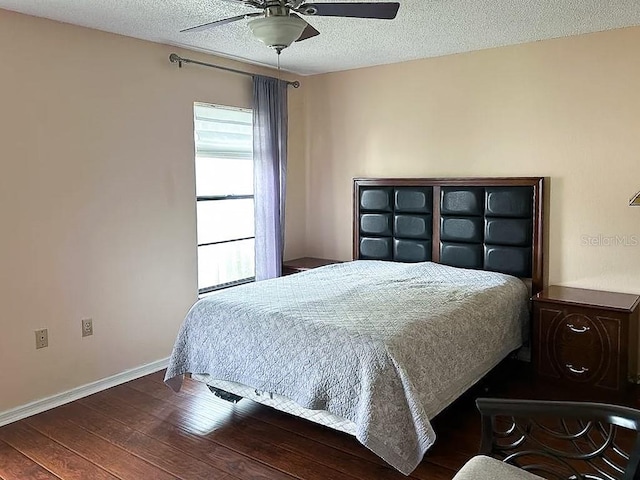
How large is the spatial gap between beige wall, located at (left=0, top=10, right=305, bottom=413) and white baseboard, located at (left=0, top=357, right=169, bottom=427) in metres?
0.05

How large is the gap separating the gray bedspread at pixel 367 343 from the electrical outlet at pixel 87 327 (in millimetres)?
775

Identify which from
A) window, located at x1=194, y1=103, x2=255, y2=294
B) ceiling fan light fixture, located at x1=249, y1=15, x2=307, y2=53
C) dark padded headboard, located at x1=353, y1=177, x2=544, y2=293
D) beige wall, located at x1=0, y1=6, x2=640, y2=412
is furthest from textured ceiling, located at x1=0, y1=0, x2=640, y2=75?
dark padded headboard, located at x1=353, y1=177, x2=544, y2=293

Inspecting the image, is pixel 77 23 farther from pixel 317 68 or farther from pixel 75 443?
pixel 75 443

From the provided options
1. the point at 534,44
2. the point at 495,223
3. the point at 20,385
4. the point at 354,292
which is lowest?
the point at 20,385

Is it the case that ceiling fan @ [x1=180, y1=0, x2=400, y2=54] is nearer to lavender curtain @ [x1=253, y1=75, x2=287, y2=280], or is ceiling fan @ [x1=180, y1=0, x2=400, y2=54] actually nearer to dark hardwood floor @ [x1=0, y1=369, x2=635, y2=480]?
dark hardwood floor @ [x1=0, y1=369, x2=635, y2=480]

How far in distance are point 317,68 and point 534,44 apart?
74.1 inches

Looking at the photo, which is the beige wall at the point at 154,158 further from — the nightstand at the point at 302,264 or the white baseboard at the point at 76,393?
the nightstand at the point at 302,264

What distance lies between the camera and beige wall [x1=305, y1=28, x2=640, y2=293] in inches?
149

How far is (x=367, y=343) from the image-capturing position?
265 centimetres

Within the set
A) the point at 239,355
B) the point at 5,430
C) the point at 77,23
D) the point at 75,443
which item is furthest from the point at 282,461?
the point at 77,23

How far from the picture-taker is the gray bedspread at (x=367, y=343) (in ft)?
8.39

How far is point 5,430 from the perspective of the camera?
319cm

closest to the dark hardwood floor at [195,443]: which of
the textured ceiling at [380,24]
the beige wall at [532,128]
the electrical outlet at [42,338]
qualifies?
the electrical outlet at [42,338]

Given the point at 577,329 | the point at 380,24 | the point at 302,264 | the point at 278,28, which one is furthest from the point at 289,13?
the point at 302,264
